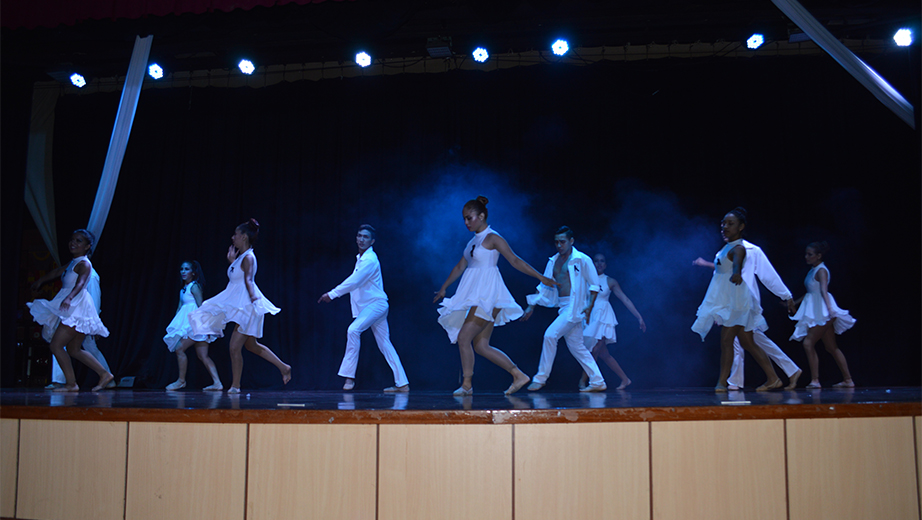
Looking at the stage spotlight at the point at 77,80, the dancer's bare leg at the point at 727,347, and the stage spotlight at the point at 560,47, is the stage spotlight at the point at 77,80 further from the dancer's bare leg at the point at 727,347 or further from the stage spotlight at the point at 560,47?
the dancer's bare leg at the point at 727,347

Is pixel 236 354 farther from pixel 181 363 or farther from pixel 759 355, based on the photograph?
pixel 759 355

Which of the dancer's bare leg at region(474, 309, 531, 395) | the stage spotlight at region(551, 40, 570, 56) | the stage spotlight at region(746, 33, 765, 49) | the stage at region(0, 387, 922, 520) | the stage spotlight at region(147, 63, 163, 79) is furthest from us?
the stage spotlight at region(147, 63, 163, 79)

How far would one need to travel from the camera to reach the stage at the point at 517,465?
8.55ft

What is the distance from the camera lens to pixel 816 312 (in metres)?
6.79

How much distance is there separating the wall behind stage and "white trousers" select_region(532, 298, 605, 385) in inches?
71.0

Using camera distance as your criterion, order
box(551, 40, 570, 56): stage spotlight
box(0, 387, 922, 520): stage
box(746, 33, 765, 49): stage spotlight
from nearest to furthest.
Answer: box(0, 387, 922, 520): stage < box(746, 33, 765, 49): stage spotlight < box(551, 40, 570, 56): stage spotlight

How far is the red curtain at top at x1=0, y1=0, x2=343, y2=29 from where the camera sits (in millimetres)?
5438

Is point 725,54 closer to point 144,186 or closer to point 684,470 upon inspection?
point 684,470

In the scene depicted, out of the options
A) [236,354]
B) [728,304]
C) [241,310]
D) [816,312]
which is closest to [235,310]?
[241,310]

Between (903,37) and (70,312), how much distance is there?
971 centimetres

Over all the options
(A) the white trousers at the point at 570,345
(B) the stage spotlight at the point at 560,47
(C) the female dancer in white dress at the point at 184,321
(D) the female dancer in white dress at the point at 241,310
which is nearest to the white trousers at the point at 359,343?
(D) the female dancer in white dress at the point at 241,310

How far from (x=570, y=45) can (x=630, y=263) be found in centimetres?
291

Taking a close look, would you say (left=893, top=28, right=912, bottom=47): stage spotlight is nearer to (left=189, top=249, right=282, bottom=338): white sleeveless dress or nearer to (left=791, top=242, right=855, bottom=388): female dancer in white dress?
(left=791, top=242, right=855, bottom=388): female dancer in white dress

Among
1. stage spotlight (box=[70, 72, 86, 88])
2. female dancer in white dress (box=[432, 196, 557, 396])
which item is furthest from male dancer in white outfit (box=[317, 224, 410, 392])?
stage spotlight (box=[70, 72, 86, 88])
